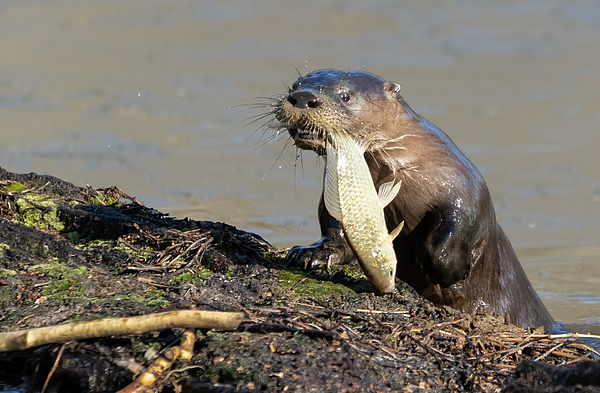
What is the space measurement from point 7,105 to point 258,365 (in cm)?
1181

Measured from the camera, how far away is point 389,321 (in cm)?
345

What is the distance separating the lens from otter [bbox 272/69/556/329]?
4.27 metres

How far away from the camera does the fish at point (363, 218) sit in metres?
3.72

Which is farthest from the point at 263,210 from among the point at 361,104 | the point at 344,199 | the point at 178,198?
the point at 344,199

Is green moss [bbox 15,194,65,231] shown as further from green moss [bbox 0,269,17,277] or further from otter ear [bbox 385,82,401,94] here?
otter ear [bbox 385,82,401,94]

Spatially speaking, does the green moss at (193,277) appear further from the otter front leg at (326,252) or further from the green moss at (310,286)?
the otter front leg at (326,252)

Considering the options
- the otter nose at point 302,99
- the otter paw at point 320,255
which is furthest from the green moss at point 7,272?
the otter nose at point 302,99

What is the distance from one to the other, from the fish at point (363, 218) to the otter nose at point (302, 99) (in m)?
0.44

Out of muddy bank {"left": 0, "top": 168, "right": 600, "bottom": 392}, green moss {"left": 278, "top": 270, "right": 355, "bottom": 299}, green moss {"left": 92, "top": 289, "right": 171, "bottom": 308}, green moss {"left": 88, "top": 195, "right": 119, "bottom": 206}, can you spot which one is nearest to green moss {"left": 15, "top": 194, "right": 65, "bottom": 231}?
muddy bank {"left": 0, "top": 168, "right": 600, "bottom": 392}

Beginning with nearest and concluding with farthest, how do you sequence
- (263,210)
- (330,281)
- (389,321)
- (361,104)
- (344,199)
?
(389,321)
(344,199)
(330,281)
(361,104)
(263,210)

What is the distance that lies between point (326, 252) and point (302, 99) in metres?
0.90

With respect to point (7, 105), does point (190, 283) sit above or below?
below

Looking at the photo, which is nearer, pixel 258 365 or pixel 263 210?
pixel 258 365

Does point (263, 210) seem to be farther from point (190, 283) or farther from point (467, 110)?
point (190, 283)
